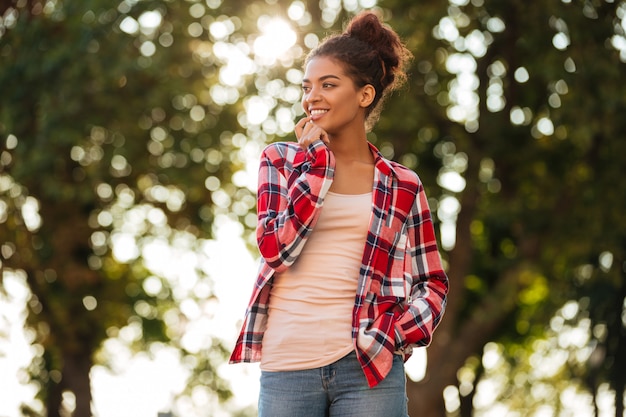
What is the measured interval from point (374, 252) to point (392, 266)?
11 cm

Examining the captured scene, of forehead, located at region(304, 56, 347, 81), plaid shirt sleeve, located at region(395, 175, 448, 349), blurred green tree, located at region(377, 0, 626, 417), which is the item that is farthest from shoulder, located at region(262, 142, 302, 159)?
blurred green tree, located at region(377, 0, 626, 417)

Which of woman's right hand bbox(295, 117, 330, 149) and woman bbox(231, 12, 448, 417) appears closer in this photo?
woman bbox(231, 12, 448, 417)

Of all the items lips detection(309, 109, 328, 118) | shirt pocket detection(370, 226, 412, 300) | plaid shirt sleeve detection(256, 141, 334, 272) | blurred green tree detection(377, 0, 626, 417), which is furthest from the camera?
blurred green tree detection(377, 0, 626, 417)

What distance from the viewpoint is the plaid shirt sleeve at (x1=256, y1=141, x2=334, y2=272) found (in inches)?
137

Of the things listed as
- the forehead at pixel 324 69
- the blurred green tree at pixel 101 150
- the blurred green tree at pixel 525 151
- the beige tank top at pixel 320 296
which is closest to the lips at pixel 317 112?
the forehead at pixel 324 69

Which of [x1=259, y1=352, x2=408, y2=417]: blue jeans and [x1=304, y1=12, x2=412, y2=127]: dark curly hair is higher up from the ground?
[x1=304, y1=12, x2=412, y2=127]: dark curly hair

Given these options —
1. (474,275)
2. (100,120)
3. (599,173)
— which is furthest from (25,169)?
(474,275)

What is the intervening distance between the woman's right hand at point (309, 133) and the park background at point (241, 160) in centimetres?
993

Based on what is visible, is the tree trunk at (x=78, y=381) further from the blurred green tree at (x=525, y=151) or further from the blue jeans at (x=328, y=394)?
the blue jeans at (x=328, y=394)

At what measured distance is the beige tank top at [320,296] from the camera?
11.5 ft

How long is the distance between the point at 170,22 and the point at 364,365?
39.9 ft

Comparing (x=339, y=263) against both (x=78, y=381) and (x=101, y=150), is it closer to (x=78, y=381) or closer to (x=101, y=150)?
(x=101, y=150)

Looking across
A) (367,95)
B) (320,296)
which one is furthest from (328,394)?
(367,95)

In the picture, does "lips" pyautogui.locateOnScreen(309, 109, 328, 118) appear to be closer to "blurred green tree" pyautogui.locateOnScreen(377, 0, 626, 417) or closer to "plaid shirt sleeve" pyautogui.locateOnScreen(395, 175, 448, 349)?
"plaid shirt sleeve" pyautogui.locateOnScreen(395, 175, 448, 349)
